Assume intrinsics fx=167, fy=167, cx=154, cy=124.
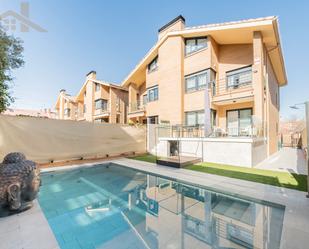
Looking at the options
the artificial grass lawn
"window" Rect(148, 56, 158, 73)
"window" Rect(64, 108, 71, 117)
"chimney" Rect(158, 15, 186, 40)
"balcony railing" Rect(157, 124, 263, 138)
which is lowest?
the artificial grass lawn

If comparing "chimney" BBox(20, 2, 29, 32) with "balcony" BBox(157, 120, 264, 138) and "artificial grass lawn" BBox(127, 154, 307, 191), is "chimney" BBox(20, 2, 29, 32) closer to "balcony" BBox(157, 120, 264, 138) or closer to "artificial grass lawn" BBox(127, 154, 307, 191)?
"balcony" BBox(157, 120, 264, 138)

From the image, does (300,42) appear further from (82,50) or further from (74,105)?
(74,105)

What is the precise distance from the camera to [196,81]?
1287 centimetres

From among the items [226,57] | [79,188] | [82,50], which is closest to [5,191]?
[79,188]

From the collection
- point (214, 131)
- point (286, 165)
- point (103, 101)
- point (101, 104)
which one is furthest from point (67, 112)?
point (286, 165)

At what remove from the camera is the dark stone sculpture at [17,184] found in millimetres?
3334

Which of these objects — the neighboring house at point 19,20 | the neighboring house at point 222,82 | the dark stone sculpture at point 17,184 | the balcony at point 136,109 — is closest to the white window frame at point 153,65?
the neighboring house at point 222,82

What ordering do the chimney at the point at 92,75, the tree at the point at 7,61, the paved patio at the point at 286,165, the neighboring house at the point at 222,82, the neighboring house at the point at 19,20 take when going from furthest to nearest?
the chimney at the point at 92,75
the neighboring house at the point at 222,82
the paved patio at the point at 286,165
the neighboring house at the point at 19,20
the tree at the point at 7,61

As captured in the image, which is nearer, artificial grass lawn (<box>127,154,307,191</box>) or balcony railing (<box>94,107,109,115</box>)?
artificial grass lawn (<box>127,154,307,191</box>)

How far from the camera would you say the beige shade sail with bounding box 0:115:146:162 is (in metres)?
8.28

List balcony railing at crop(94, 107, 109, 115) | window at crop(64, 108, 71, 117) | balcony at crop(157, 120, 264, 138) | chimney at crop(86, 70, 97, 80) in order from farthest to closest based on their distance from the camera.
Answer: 1. window at crop(64, 108, 71, 117)
2. chimney at crop(86, 70, 97, 80)
3. balcony railing at crop(94, 107, 109, 115)
4. balcony at crop(157, 120, 264, 138)

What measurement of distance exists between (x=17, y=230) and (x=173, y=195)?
3769 millimetres

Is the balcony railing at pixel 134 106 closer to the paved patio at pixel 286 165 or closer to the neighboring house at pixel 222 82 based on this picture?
the neighboring house at pixel 222 82

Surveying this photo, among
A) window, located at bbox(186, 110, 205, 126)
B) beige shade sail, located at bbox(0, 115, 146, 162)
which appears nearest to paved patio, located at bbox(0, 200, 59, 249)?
beige shade sail, located at bbox(0, 115, 146, 162)
